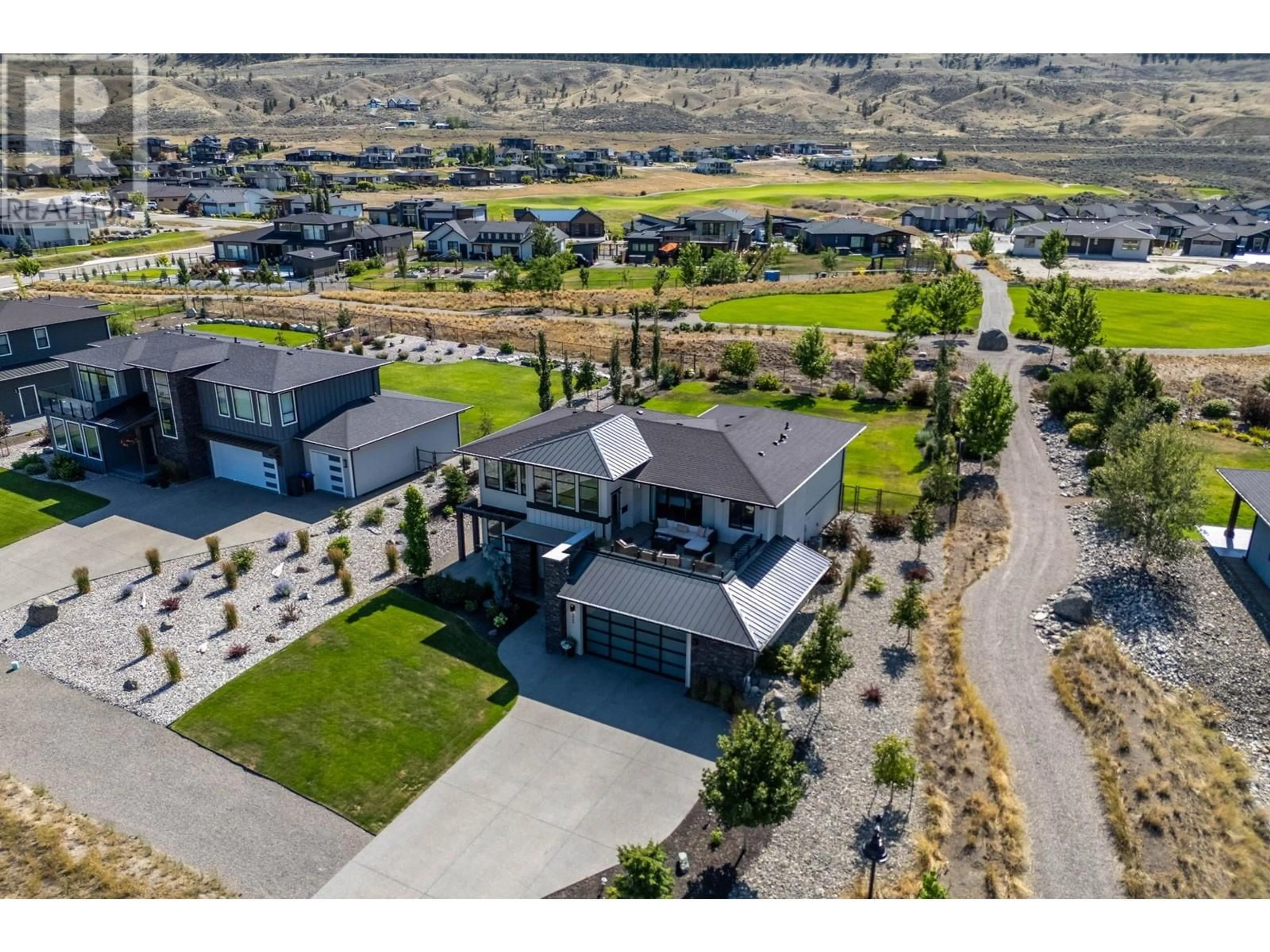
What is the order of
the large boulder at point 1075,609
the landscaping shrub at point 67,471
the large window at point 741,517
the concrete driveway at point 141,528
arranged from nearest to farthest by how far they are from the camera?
the large boulder at point 1075,609
the large window at point 741,517
the concrete driveway at point 141,528
the landscaping shrub at point 67,471

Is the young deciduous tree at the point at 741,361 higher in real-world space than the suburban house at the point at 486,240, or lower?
lower

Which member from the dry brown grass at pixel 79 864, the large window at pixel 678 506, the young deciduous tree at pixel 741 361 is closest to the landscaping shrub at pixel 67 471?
the dry brown grass at pixel 79 864

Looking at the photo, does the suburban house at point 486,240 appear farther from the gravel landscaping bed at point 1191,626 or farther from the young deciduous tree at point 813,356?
the gravel landscaping bed at point 1191,626

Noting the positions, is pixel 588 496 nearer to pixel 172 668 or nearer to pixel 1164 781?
pixel 172 668

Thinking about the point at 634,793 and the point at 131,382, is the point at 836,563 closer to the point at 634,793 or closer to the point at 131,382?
the point at 634,793

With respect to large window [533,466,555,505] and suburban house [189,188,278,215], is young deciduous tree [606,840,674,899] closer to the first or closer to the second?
large window [533,466,555,505]

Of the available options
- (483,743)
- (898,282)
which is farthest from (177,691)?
(898,282)

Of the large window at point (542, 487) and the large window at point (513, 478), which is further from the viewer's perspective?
the large window at point (513, 478)
